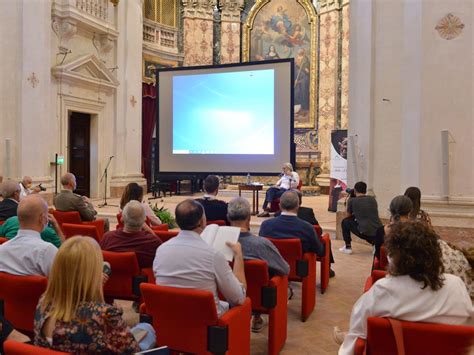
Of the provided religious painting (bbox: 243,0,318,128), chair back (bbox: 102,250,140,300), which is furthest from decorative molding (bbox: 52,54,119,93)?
chair back (bbox: 102,250,140,300)

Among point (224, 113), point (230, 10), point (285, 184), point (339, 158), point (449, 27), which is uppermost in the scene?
point (230, 10)

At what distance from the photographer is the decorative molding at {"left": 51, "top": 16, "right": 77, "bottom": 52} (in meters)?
10.7

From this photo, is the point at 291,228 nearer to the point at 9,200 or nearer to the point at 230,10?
the point at 9,200

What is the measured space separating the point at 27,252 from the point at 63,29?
9593 mm

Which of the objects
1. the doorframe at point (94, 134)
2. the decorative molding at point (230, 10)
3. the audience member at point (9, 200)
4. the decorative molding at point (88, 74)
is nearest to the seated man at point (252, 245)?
the audience member at point (9, 200)

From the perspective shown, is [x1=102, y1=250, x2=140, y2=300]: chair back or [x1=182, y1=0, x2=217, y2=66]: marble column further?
→ [x1=182, y1=0, x2=217, y2=66]: marble column

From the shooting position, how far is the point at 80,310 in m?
1.62

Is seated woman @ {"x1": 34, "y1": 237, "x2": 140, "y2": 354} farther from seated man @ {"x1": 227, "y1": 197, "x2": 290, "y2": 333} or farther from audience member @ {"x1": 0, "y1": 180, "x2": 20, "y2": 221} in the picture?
audience member @ {"x1": 0, "y1": 180, "x2": 20, "y2": 221}

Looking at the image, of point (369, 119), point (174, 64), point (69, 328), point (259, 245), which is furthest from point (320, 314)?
point (174, 64)

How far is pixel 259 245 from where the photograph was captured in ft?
10.1

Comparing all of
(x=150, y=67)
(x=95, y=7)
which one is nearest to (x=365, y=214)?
(x=95, y=7)

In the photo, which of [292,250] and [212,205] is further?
[212,205]

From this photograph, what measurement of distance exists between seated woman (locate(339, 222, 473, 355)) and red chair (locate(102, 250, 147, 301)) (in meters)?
1.65

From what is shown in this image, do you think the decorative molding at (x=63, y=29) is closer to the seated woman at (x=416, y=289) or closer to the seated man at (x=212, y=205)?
the seated man at (x=212, y=205)
